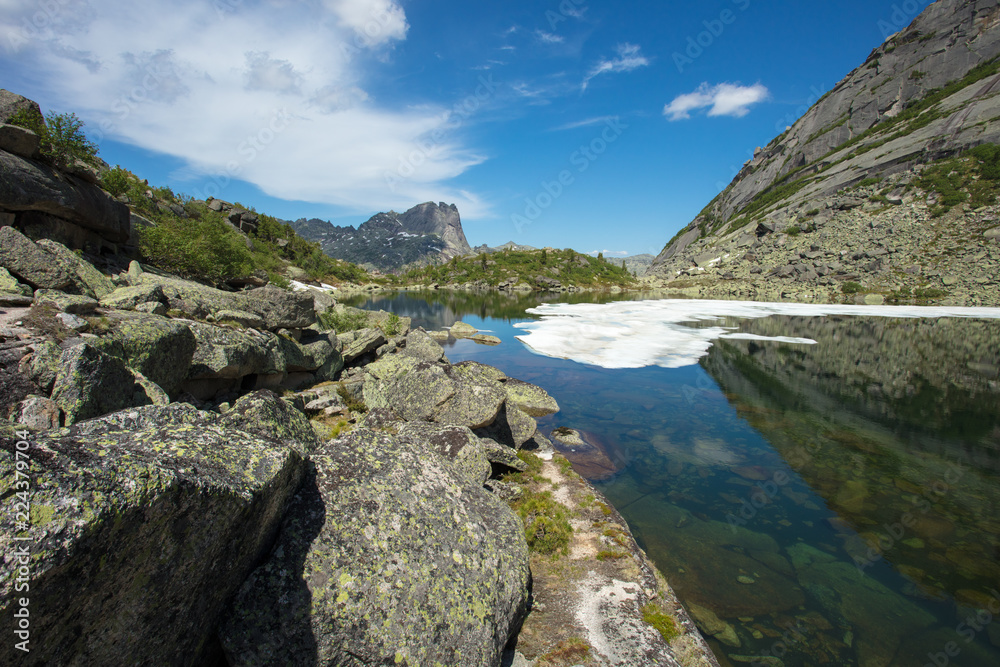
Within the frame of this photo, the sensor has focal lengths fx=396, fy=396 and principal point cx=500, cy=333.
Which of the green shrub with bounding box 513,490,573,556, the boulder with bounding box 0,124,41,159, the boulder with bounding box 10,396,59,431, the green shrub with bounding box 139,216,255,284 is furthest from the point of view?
the green shrub with bounding box 139,216,255,284

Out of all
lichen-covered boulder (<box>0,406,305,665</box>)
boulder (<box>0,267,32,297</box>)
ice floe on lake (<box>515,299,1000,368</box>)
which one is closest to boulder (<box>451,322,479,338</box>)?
ice floe on lake (<box>515,299,1000,368</box>)

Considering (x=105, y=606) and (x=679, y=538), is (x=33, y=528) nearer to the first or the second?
(x=105, y=606)

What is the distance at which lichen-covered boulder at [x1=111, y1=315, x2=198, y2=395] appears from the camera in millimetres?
9117

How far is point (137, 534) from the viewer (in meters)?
3.42

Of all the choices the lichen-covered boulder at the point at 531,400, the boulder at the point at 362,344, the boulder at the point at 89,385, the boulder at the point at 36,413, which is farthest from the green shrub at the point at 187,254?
the lichen-covered boulder at the point at 531,400

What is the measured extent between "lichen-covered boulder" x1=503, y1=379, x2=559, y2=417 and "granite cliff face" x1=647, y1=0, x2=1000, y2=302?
95642 mm

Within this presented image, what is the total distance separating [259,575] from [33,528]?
8.17 ft

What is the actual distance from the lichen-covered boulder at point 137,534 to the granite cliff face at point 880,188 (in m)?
109

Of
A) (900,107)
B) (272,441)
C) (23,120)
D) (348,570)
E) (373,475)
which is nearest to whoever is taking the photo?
(348,570)

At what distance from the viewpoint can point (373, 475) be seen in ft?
20.9

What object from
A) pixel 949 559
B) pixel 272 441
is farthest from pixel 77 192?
pixel 949 559

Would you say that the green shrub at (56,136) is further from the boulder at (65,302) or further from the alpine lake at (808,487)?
the alpine lake at (808,487)

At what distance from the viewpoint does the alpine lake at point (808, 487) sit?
8773mm

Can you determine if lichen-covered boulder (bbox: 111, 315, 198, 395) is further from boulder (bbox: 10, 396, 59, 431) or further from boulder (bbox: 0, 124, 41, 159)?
boulder (bbox: 0, 124, 41, 159)
